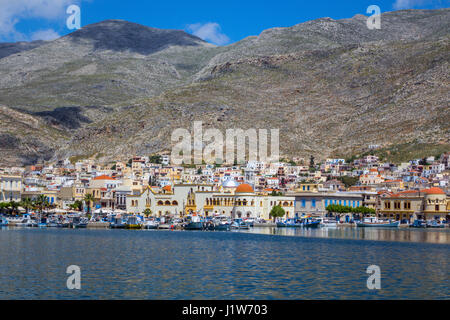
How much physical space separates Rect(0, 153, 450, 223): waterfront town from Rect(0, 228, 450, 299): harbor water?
214ft

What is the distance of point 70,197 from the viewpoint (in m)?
164

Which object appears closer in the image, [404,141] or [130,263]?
[130,263]

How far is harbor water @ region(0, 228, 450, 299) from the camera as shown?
42.4 meters

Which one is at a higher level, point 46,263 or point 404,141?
point 404,141

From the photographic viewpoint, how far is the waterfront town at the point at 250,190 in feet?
472

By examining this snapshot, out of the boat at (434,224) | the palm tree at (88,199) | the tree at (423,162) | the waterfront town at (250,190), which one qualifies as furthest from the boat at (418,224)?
the palm tree at (88,199)

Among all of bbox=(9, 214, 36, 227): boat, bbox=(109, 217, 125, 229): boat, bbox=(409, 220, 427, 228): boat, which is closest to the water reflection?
bbox=(409, 220, 427, 228): boat

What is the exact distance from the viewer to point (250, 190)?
142 metres

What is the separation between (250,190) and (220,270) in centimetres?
8933
